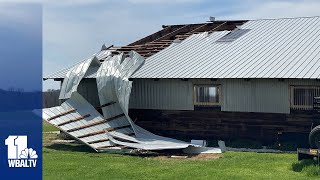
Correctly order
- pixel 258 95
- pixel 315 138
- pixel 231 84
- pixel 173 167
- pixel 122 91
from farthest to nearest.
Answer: pixel 122 91, pixel 231 84, pixel 258 95, pixel 315 138, pixel 173 167

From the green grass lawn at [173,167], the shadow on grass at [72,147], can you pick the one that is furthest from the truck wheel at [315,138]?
the shadow on grass at [72,147]

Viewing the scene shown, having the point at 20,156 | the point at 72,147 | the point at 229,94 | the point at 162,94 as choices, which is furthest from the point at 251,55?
the point at 20,156

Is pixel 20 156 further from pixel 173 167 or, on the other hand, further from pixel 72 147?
pixel 72 147

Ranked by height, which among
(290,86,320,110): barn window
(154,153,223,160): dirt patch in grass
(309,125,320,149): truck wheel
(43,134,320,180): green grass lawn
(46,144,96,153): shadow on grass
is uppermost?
(290,86,320,110): barn window

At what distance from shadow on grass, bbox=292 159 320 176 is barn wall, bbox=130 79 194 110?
10.1 meters

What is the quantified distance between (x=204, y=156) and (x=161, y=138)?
4.01 m

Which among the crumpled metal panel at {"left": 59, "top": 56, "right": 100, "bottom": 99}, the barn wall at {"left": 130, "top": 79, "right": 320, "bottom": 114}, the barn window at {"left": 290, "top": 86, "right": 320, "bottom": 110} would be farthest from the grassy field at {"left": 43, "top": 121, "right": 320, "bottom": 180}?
the crumpled metal panel at {"left": 59, "top": 56, "right": 100, "bottom": 99}

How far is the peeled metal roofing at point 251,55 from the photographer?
28469mm

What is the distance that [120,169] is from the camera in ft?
73.3

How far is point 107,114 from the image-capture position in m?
30.5

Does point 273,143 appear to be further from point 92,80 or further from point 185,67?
point 92,80

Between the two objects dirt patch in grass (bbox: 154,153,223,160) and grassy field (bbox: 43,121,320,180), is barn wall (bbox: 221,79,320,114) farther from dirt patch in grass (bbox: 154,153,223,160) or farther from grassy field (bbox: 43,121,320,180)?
dirt patch in grass (bbox: 154,153,223,160)

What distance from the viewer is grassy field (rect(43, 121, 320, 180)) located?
20531mm

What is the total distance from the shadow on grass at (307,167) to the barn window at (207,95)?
29.2 ft
